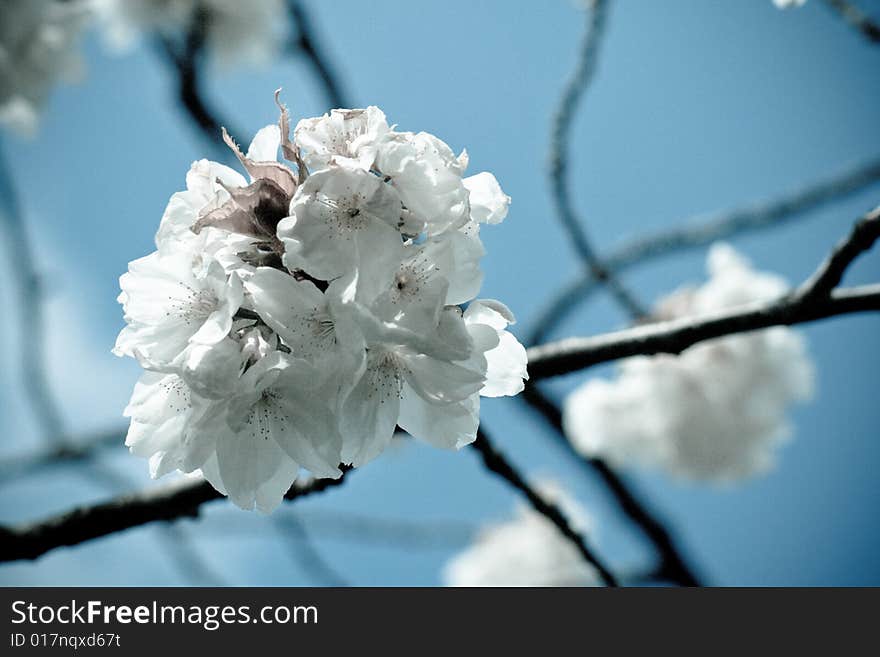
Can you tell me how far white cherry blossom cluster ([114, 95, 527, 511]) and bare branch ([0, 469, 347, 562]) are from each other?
45 cm

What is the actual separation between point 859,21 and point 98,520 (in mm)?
2265

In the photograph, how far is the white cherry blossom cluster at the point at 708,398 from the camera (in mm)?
3197

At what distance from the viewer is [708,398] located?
3.37 m

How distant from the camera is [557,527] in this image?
169 centimetres

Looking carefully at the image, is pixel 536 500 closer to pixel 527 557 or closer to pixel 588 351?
pixel 588 351

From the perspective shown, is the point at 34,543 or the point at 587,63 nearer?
the point at 34,543

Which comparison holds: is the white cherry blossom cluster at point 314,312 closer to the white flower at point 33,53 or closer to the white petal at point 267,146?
the white petal at point 267,146

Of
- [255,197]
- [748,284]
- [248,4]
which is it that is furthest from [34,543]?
[248,4]

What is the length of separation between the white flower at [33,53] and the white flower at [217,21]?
1.86 feet

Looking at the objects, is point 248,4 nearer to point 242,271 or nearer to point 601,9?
point 601,9

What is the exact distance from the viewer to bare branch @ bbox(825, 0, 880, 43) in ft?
6.53

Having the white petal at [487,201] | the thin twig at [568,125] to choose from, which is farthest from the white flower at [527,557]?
the white petal at [487,201]
